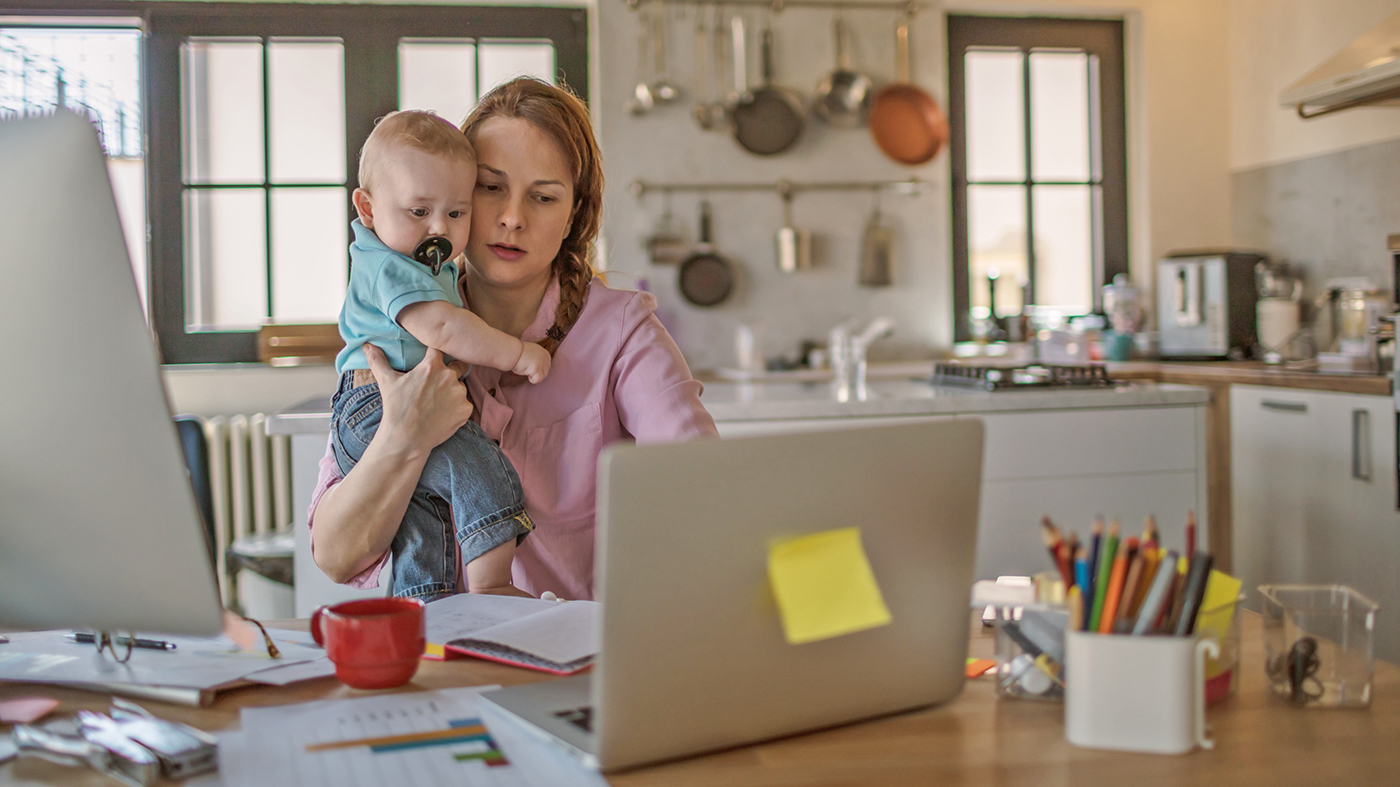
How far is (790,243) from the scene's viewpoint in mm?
3943

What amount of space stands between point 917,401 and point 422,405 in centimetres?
137

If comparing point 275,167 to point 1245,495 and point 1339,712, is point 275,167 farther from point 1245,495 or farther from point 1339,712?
point 1339,712

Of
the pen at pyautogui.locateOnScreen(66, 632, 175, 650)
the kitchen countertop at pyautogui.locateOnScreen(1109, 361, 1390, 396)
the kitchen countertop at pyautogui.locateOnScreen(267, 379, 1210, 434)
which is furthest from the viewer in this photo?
the kitchen countertop at pyautogui.locateOnScreen(1109, 361, 1390, 396)

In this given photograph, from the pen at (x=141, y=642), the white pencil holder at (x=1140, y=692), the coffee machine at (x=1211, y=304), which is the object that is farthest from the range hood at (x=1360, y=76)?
the pen at (x=141, y=642)

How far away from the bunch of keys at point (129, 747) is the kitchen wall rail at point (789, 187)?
3.31 meters

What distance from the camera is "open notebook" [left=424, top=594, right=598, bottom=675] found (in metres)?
0.94

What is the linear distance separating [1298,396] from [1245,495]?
41cm

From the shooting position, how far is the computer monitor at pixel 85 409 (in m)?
0.64

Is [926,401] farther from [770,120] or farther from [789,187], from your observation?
[770,120]

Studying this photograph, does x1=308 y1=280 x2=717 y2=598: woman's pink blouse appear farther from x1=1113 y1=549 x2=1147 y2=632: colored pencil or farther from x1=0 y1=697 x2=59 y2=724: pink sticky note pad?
x1=1113 y1=549 x2=1147 y2=632: colored pencil

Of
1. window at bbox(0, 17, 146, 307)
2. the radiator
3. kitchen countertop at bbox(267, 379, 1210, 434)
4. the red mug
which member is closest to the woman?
the red mug

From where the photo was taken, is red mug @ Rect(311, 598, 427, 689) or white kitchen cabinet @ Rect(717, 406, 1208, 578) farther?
white kitchen cabinet @ Rect(717, 406, 1208, 578)

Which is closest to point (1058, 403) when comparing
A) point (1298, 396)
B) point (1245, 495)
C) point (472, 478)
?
point (1298, 396)

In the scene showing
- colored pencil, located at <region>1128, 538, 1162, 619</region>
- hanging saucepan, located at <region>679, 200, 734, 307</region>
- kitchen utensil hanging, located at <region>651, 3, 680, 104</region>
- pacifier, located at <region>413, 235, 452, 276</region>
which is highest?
kitchen utensil hanging, located at <region>651, 3, 680, 104</region>
